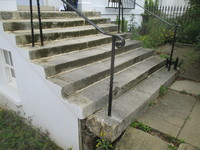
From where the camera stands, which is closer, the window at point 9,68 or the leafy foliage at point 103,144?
the leafy foliage at point 103,144

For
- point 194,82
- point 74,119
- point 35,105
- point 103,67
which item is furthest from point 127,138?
point 194,82

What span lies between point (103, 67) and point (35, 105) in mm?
1277

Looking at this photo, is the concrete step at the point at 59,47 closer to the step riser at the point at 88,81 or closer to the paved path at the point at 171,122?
the step riser at the point at 88,81

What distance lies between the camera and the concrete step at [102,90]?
2.08 m

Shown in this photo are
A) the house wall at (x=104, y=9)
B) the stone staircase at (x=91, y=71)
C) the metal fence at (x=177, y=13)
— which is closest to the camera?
the stone staircase at (x=91, y=71)

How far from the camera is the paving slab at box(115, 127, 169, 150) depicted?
208cm

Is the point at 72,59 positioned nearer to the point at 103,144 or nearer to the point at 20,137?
the point at 103,144

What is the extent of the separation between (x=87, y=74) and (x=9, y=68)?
1.87m

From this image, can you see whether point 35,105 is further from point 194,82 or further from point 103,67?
point 194,82

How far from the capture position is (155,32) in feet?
21.0

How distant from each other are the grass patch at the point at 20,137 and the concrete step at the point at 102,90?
0.99 metres

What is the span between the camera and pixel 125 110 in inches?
92.5

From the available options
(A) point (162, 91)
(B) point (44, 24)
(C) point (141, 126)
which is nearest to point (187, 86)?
(A) point (162, 91)

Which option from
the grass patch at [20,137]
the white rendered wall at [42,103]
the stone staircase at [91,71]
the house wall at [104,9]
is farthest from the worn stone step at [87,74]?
the house wall at [104,9]
